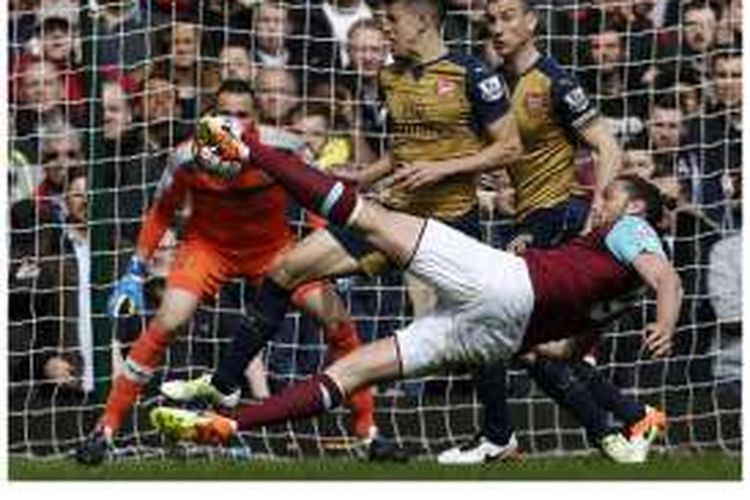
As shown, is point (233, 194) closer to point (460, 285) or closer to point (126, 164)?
point (126, 164)

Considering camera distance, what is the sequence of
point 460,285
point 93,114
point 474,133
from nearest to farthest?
point 460,285
point 474,133
point 93,114

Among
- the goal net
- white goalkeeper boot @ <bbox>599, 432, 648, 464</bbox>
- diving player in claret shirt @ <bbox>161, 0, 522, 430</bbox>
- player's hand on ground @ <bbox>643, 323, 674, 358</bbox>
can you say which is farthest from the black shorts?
the goal net

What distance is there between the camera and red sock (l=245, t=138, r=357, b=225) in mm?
9719

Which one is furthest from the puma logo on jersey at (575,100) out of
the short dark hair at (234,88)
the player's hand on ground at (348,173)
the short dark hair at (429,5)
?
the short dark hair at (234,88)

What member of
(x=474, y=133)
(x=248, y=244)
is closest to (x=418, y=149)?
(x=474, y=133)

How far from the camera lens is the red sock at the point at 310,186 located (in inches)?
383

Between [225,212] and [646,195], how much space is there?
1820 mm

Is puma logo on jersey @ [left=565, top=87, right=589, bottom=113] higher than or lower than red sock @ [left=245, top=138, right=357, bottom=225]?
higher

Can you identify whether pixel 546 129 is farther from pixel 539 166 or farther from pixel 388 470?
pixel 388 470

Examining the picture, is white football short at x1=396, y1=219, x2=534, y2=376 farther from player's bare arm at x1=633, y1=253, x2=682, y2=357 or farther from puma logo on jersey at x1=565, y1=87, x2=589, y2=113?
puma logo on jersey at x1=565, y1=87, x2=589, y2=113

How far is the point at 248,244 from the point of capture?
11789 mm

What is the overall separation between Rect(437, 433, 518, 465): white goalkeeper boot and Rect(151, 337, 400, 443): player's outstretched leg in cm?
125

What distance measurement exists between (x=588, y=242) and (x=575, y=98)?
111 cm

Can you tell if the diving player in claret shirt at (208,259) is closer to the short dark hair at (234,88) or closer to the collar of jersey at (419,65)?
the short dark hair at (234,88)
